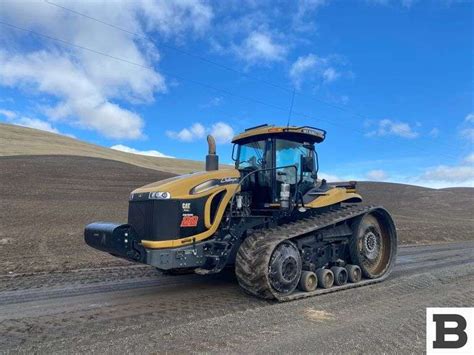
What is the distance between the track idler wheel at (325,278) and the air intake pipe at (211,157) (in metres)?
2.79

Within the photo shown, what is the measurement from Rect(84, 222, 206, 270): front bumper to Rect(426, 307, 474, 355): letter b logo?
3592 millimetres

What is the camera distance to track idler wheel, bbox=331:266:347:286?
8070 millimetres

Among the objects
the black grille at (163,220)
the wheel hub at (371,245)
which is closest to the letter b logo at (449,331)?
the wheel hub at (371,245)

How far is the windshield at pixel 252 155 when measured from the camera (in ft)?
27.6

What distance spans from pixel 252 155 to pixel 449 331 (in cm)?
469

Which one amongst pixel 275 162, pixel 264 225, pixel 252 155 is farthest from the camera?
pixel 252 155

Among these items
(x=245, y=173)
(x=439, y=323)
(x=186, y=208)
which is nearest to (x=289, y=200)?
(x=245, y=173)

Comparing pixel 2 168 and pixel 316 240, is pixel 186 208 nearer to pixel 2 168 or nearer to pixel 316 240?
pixel 316 240

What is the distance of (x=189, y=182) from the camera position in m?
7.20

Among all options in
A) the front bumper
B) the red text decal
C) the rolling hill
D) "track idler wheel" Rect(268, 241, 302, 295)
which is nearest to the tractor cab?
"track idler wheel" Rect(268, 241, 302, 295)

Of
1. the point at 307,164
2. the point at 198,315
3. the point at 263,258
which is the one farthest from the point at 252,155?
the point at 198,315

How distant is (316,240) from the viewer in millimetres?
8281

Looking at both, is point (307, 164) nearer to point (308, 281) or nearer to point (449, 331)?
point (308, 281)

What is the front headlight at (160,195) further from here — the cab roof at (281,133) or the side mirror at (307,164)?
the side mirror at (307,164)
